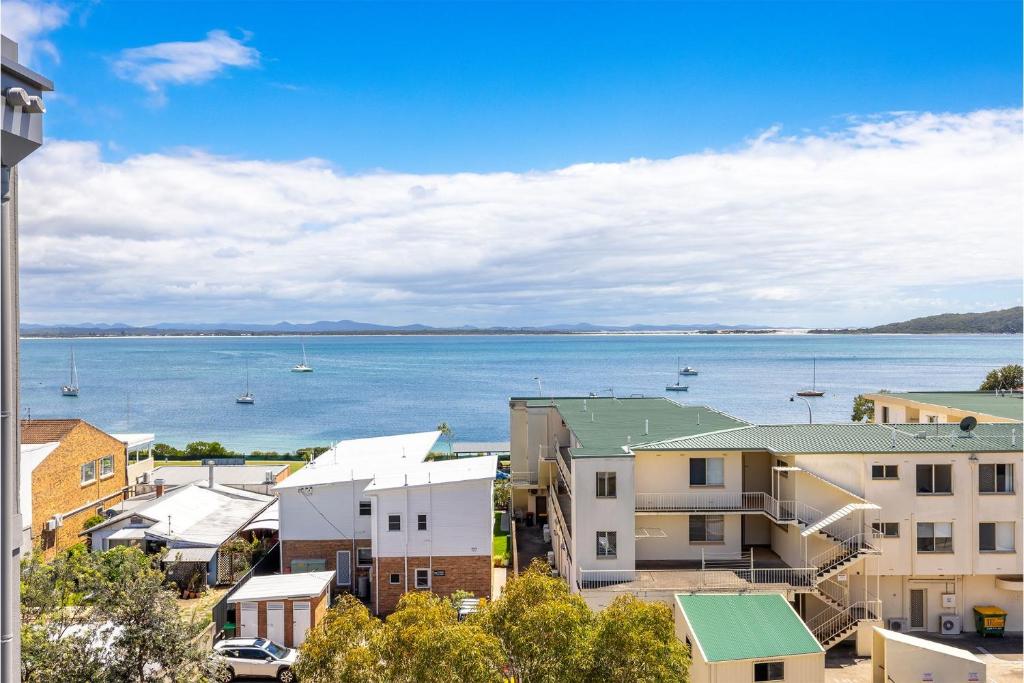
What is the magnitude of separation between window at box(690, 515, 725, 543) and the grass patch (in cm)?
847

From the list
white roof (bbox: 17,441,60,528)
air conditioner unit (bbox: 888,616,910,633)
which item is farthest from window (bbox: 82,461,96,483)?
air conditioner unit (bbox: 888,616,910,633)

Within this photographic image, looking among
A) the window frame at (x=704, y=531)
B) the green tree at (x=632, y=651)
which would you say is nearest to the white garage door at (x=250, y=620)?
the window frame at (x=704, y=531)

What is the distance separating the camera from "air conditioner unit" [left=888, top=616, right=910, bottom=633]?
25.3m

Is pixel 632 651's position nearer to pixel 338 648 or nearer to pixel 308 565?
pixel 338 648

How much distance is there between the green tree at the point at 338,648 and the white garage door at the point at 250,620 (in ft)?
40.5

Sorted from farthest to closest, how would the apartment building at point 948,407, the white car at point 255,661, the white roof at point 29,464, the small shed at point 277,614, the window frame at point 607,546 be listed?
the apartment building at point 948,407 < the white roof at point 29,464 < the window frame at point 607,546 < the small shed at point 277,614 < the white car at point 255,661

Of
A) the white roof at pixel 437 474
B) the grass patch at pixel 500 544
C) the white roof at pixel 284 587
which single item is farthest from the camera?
the grass patch at pixel 500 544

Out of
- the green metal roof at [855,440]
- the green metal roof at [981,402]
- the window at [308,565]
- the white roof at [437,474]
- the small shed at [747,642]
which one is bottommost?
the window at [308,565]

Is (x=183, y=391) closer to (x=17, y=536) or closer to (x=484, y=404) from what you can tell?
(x=484, y=404)

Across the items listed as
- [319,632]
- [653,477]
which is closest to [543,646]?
[319,632]

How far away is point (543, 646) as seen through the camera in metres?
11.2

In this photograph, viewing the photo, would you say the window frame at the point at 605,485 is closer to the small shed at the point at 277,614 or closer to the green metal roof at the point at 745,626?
the green metal roof at the point at 745,626

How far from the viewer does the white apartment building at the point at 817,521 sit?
2406cm

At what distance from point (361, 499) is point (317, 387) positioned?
152 m
